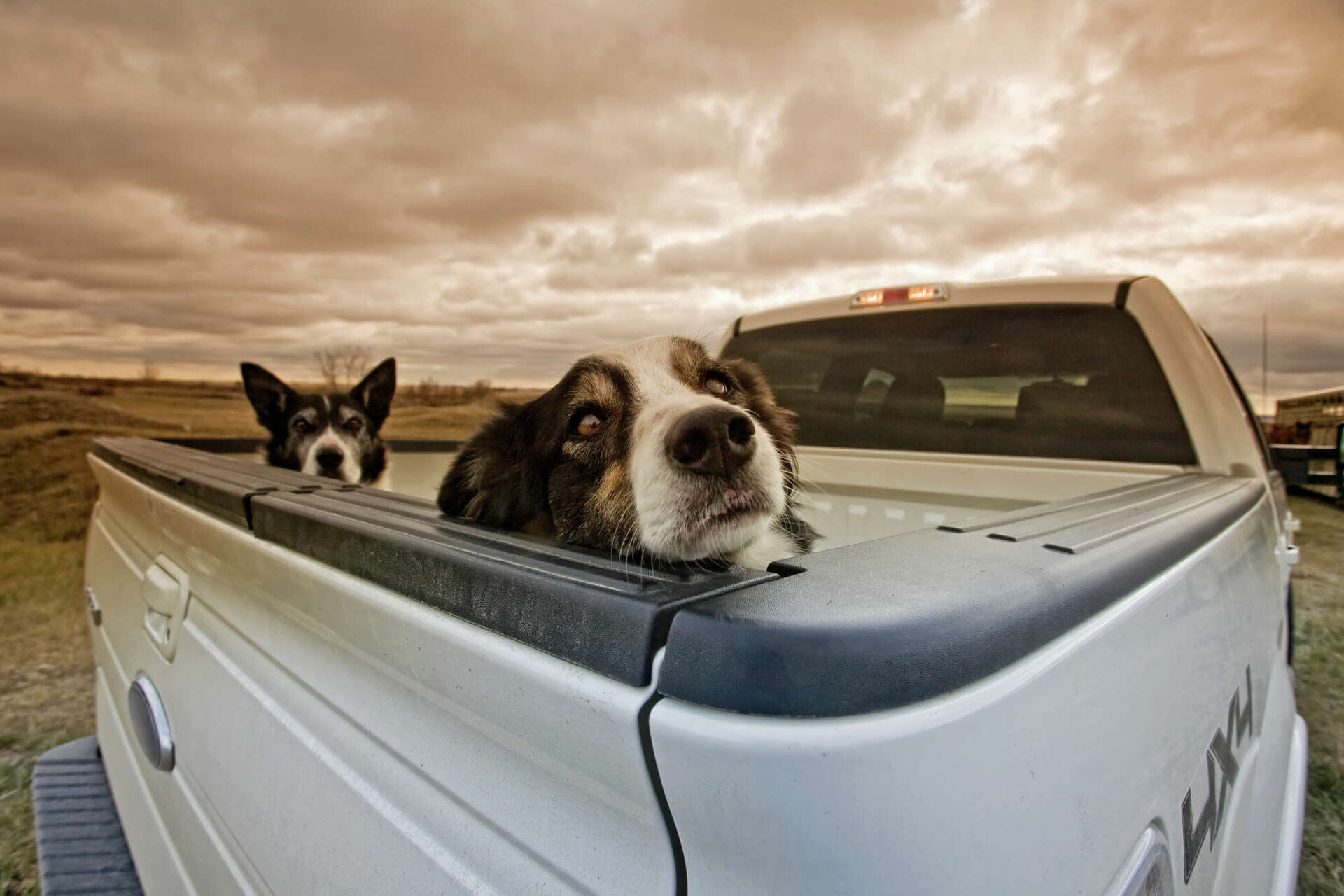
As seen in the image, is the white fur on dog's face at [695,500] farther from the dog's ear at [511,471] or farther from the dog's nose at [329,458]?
the dog's nose at [329,458]

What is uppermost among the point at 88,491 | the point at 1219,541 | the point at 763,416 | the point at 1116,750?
the point at 763,416

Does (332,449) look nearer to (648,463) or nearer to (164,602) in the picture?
(164,602)

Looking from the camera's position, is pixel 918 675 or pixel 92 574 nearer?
pixel 918 675

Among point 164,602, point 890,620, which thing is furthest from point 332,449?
point 890,620

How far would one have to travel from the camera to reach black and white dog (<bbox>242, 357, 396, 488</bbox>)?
173 inches

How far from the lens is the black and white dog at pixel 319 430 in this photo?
Answer: 4.41 m

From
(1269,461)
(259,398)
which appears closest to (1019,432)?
(1269,461)

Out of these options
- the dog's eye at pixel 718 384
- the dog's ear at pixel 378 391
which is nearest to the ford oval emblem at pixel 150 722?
the dog's eye at pixel 718 384

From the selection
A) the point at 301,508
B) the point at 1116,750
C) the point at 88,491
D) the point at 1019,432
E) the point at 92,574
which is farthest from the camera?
the point at 88,491

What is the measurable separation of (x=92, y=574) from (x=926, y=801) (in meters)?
2.94

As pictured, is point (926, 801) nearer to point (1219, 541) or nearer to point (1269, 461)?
point (1219, 541)

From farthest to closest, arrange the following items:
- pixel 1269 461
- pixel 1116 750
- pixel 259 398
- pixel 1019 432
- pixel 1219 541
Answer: pixel 259 398
pixel 1269 461
pixel 1019 432
pixel 1219 541
pixel 1116 750

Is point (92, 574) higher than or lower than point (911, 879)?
lower

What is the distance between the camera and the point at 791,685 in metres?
0.56
